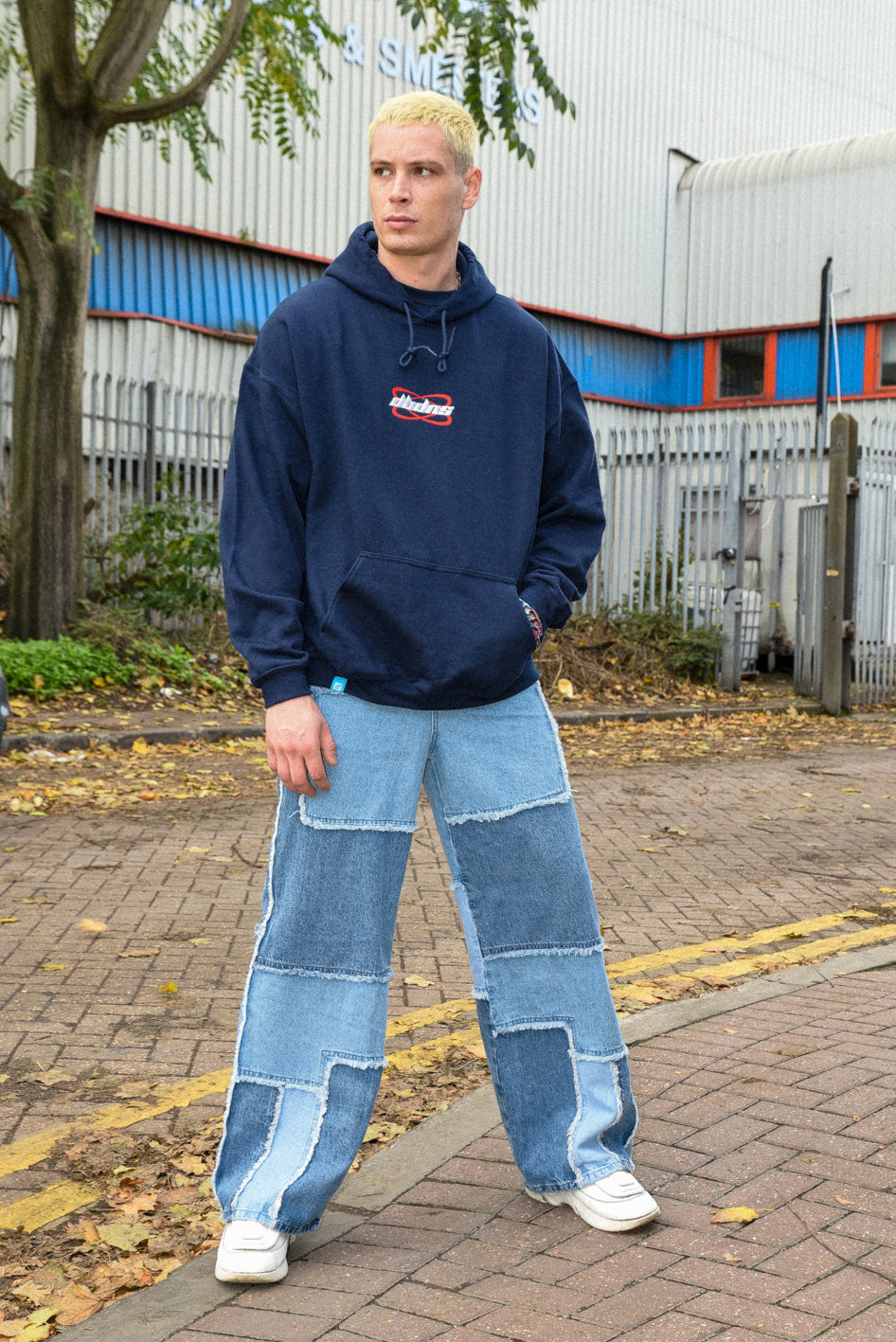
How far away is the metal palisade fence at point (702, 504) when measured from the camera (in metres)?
13.8

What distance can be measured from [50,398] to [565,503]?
9772mm

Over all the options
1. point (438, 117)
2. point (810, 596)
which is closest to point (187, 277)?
point (810, 596)

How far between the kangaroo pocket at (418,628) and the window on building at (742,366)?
24.4m

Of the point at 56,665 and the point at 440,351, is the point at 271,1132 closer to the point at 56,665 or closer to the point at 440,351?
the point at 440,351

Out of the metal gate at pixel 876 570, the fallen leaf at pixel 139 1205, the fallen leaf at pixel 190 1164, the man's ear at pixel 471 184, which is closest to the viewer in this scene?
the man's ear at pixel 471 184

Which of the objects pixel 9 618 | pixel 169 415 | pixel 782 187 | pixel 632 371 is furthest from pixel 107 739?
pixel 782 187

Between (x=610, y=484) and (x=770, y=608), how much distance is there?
7.31ft

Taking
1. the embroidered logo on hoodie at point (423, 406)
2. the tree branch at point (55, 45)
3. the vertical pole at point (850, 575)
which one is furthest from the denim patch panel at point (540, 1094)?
the vertical pole at point (850, 575)

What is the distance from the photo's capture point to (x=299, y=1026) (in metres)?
2.69

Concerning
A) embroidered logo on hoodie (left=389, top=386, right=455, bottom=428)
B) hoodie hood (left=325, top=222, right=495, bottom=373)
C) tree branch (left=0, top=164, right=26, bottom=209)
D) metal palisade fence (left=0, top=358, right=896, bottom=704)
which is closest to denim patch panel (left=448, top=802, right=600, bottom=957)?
embroidered logo on hoodie (left=389, top=386, right=455, bottom=428)

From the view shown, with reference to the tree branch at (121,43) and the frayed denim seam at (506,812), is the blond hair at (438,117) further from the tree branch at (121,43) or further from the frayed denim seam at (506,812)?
the tree branch at (121,43)

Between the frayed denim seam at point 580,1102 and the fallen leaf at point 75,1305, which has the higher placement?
A: the frayed denim seam at point 580,1102

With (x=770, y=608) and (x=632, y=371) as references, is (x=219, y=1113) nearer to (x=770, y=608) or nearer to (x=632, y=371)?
(x=770, y=608)

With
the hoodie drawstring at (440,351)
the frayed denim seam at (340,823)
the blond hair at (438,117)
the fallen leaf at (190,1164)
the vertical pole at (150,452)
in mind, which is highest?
the vertical pole at (150,452)
